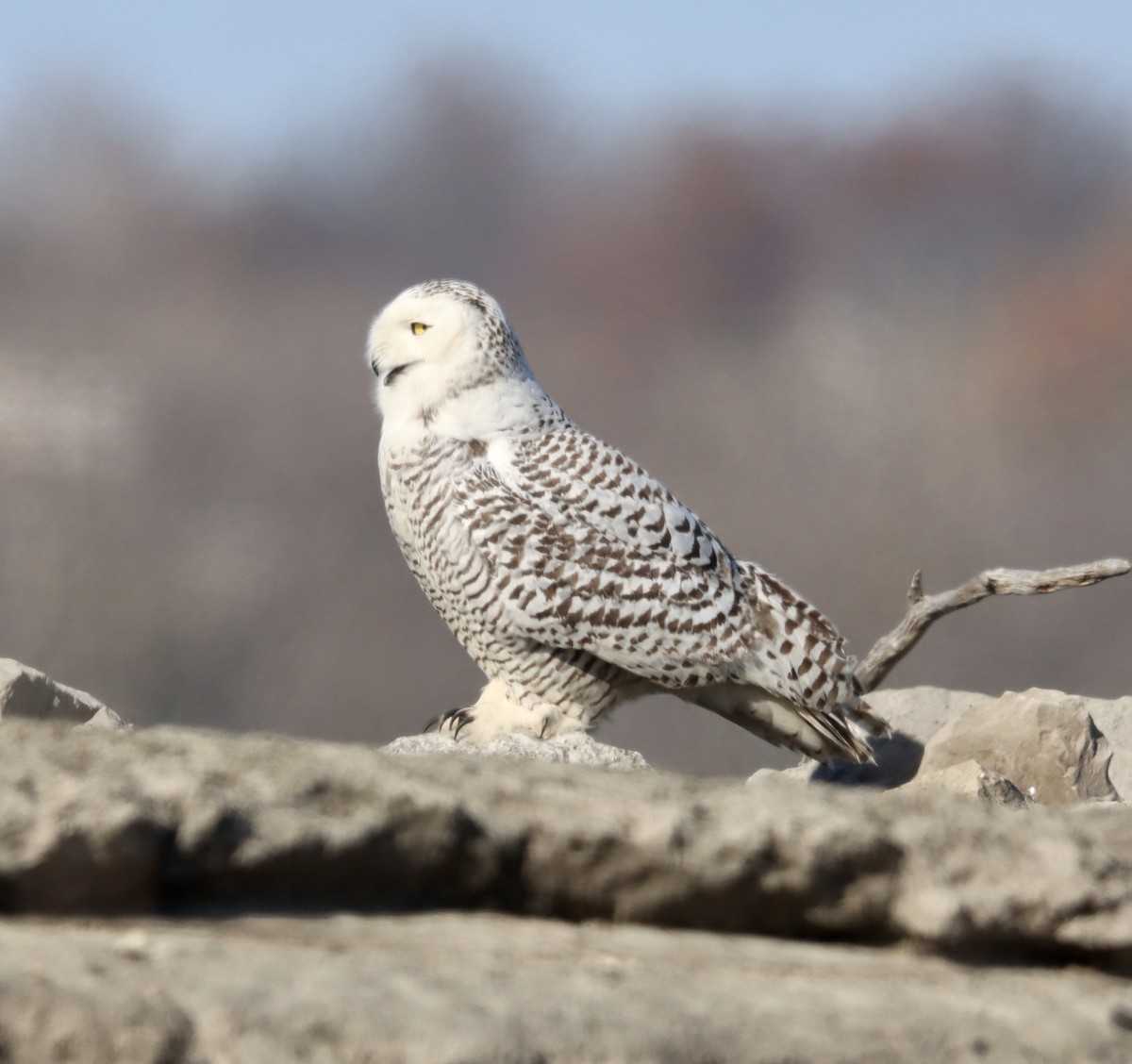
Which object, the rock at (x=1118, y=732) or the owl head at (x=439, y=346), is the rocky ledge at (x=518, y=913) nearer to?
the owl head at (x=439, y=346)

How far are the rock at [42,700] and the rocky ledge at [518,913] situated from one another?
2668 millimetres

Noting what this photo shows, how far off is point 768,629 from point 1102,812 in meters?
2.83

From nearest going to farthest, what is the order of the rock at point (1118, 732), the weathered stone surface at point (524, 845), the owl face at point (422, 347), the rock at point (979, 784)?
1. the weathered stone surface at point (524, 845)
2. the rock at point (979, 784)
3. the owl face at point (422, 347)
4. the rock at point (1118, 732)

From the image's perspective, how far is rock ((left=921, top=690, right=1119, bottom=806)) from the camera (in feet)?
17.8

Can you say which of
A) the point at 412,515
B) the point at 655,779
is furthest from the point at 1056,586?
the point at 655,779

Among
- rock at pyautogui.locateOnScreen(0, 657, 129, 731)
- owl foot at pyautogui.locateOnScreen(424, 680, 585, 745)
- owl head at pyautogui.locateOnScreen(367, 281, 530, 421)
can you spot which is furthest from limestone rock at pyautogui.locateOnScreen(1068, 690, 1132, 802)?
rock at pyautogui.locateOnScreen(0, 657, 129, 731)

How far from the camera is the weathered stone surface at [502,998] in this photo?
159 cm

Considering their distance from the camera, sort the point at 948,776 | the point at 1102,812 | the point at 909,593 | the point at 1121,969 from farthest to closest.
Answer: the point at 909,593 → the point at 948,776 → the point at 1102,812 → the point at 1121,969

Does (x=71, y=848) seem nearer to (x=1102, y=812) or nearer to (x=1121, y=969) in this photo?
(x=1121, y=969)

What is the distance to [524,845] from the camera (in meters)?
2.12

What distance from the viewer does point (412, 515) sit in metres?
5.41

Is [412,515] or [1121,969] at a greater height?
[412,515]

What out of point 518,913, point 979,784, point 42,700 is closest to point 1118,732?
point 979,784

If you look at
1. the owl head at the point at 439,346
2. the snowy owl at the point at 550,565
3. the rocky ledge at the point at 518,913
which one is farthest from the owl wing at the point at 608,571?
the rocky ledge at the point at 518,913
